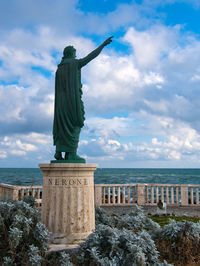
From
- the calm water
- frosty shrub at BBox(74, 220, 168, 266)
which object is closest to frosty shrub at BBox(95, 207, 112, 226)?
frosty shrub at BBox(74, 220, 168, 266)

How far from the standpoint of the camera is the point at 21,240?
4.83 m

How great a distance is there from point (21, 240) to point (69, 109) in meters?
3.02

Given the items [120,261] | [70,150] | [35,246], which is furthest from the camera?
[70,150]

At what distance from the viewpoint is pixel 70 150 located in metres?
6.43

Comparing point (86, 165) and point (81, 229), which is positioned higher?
point (86, 165)

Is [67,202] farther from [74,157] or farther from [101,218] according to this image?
[101,218]

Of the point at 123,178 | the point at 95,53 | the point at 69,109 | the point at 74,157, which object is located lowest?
the point at 123,178

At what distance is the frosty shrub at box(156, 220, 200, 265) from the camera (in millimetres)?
4984

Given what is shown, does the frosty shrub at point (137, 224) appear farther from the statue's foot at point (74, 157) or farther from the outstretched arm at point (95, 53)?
the outstretched arm at point (95, 53)

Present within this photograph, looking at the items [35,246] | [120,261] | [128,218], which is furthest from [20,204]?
[120,261]

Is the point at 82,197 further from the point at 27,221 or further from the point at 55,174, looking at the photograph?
the point at 27,221

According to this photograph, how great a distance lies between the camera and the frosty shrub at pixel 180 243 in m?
4.98

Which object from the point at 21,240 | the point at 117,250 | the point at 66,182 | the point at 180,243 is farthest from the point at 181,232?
the point at 21,240

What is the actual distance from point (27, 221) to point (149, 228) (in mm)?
2638
